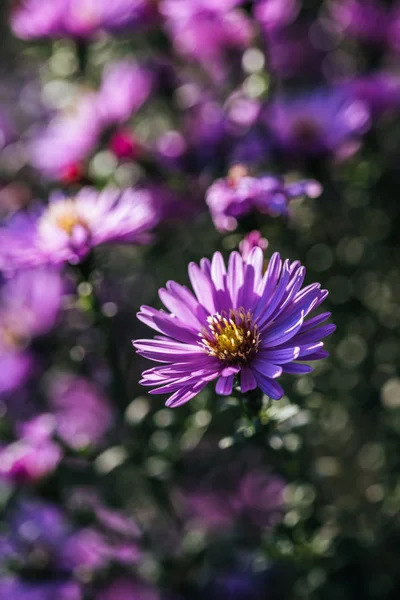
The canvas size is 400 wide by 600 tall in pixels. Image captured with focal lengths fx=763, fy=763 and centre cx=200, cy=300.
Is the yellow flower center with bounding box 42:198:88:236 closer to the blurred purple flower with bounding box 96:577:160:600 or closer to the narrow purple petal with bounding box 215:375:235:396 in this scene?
the narrow purple petal with bounding box 215:375:235:396

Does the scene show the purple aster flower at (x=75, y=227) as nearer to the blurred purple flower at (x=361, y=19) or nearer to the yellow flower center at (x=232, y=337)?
the yellow flower center at (x=232, y=337)

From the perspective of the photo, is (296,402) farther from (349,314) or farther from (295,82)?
(295,82)

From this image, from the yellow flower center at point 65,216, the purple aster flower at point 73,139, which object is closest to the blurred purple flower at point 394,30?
the purple aster flower at point 73,139

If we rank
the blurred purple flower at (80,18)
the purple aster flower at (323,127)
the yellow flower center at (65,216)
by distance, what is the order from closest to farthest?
1. the yellow flower center at (65,216)
2. the purple aster flower at (323,127)
3. the blurred purple flower at (80,18)

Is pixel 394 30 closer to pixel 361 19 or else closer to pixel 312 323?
pixel 361 19

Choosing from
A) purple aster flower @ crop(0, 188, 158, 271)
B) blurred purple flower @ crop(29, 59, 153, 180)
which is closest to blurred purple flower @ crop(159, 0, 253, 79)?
blurred purple flower @ crop(29, 59, 153, 180)
